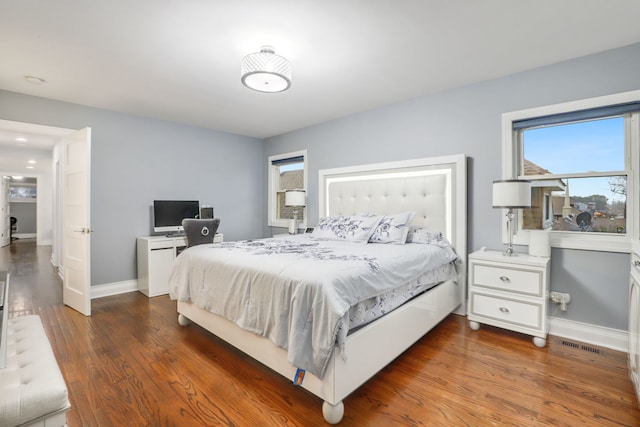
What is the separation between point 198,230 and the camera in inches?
125

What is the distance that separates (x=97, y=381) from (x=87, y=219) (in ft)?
6.45

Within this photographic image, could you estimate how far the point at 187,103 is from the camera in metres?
3.76

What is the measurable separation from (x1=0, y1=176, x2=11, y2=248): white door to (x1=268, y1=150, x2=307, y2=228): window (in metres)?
8.36

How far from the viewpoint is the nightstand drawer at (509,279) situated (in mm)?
2480

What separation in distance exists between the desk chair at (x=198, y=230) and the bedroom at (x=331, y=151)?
1.61m

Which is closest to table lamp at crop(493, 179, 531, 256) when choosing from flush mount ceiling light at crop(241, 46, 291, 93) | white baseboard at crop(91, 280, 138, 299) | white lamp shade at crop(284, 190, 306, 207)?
flush mount ceiling light at crop(241, 46, 291, 93)

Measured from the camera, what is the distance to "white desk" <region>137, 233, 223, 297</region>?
12.7 ft

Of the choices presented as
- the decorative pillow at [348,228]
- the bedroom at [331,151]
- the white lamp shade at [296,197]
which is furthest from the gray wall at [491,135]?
the decorative pillow at [348,228]

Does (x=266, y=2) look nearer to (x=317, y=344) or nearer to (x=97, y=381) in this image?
(x=317, y=344)

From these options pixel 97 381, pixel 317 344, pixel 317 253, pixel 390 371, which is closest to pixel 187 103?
pixel 317 253

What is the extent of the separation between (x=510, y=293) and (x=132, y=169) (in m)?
4.76

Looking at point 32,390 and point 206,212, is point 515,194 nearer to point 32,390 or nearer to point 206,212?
point 32,390

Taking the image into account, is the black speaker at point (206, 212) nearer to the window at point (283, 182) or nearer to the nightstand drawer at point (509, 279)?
the window at point (283, 182)

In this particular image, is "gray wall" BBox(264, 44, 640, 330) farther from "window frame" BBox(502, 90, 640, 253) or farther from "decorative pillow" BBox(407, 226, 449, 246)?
"decorative pillow" BBox(407, 226, 449, 246)
